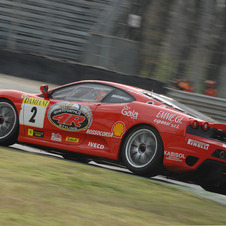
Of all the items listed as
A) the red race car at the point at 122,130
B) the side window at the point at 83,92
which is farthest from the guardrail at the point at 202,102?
the side window at the point at 83,92

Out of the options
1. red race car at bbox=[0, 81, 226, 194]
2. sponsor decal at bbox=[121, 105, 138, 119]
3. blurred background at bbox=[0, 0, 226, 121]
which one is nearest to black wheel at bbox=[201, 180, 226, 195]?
red race car at bbox=[0, 81, 226, 194]

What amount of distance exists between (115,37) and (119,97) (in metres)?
11.3

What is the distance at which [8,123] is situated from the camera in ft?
27.9

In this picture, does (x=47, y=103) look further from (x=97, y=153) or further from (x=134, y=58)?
(x=134, y=58)

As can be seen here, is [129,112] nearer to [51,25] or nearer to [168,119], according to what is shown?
[168,119]

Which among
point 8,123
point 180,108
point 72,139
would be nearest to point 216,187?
point 180,108

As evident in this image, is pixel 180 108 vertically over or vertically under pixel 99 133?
over

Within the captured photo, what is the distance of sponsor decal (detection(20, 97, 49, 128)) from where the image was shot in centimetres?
826

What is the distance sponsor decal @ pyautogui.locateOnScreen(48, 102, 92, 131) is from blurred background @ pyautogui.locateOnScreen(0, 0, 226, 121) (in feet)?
29.4

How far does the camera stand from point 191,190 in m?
6.66

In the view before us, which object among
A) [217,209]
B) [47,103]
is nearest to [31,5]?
[47,103]

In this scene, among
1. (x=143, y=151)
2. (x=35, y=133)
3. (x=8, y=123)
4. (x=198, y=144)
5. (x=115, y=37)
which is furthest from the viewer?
(x=115, y=37)

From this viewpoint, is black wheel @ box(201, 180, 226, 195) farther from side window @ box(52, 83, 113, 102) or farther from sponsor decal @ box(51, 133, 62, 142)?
sponsor decal @ box(51, 133, 62, 142)

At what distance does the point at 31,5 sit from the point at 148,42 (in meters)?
4.32
